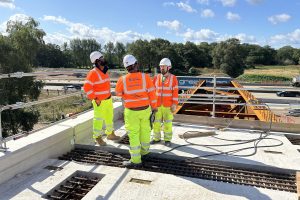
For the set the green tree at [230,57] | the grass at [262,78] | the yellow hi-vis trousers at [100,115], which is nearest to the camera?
the yellow hi-vis trousers at [100,115]

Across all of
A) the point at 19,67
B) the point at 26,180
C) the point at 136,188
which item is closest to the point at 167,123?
the point at 136,188

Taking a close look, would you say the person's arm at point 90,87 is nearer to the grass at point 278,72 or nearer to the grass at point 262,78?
the grass at point 262,78

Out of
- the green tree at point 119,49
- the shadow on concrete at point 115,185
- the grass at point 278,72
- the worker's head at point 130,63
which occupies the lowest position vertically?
the grass at point 278,72

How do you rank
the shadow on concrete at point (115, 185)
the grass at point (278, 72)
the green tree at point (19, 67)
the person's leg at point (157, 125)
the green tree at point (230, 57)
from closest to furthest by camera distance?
the shadow on concrete at point (115, 185) → the person's leg at point (157, 125) → the green tree at point (19, 67) → the grass at point (278, 72) → the green tree at point (230, 57)

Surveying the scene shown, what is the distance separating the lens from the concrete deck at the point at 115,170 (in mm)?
3732

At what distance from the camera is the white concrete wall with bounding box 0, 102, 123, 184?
161 inches

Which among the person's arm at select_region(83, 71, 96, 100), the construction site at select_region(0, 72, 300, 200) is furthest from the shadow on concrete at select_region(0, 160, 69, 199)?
the person's arm at select_region(83, 71, 96, 100)

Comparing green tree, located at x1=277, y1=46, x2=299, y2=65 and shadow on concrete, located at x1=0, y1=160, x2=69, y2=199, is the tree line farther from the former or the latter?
shadow on concrete, located at x1=0, y1=160, x2=69, y2=199

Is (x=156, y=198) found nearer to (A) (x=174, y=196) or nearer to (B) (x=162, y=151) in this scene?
(A) (x=174, y=196)

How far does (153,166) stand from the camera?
4746mm

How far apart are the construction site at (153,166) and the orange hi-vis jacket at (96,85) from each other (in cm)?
80

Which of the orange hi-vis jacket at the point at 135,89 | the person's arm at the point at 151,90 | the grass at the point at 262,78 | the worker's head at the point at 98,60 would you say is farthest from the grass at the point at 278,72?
the orange hi-vis jacket at the point at 135,89

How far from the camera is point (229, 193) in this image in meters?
3.76

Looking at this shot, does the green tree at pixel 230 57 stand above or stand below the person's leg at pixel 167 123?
above
